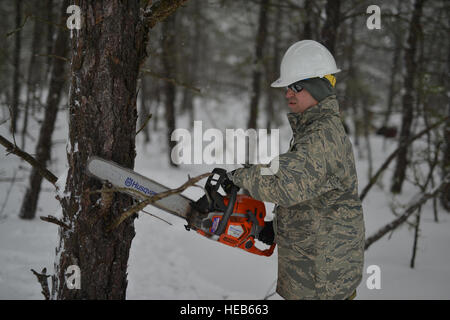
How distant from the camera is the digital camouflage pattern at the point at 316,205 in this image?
66.4 inches

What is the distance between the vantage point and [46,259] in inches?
144

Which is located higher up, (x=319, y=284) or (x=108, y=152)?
(x=108, y=152)

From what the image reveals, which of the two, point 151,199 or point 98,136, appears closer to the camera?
point 151,199

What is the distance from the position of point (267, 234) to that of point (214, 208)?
517mm

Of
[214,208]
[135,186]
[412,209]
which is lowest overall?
[412,209]

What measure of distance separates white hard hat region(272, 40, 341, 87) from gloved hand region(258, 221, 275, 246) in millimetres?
971

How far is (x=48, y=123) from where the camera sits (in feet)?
15.1

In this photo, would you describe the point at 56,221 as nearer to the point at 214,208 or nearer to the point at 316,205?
the point at 214,208

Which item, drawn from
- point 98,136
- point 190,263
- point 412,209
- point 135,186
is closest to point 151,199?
point 135,186

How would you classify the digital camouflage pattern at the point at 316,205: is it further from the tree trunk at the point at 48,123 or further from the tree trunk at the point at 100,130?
the tree trunk at the point at 48,123

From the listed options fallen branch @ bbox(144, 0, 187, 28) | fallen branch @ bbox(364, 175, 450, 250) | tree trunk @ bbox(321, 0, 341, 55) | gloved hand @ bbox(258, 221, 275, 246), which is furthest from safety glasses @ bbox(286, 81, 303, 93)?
fallen branch @ bbox(364, 175, 450, 250)
